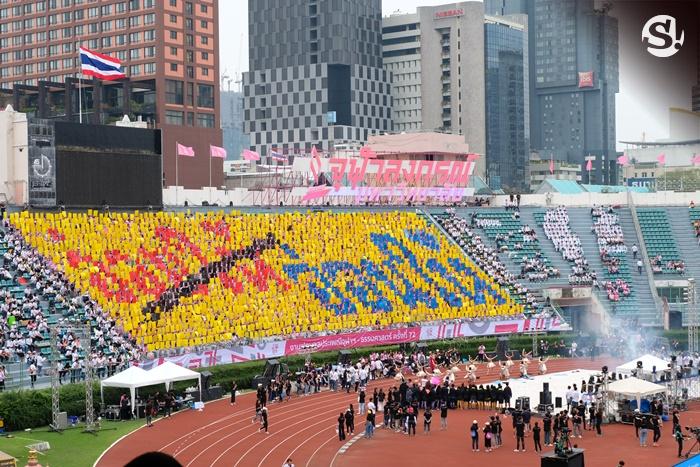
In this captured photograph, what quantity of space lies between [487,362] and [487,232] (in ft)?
63.5

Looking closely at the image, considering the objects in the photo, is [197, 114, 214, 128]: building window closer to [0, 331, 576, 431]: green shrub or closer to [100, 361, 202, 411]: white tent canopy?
[0, 331, 576, 431]: green shrub

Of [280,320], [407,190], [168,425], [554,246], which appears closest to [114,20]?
[407,190]

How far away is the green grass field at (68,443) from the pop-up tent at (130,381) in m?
1.43

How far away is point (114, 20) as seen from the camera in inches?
5354

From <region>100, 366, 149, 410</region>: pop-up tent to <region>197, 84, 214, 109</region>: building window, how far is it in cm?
9013

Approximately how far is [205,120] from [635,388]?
311ft

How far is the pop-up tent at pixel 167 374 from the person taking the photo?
4772 centimetres

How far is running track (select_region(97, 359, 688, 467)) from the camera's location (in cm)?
3944

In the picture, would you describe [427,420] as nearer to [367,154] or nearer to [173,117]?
[367,154]

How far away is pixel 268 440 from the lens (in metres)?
42.8

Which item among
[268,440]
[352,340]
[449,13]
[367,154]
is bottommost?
[268,440]

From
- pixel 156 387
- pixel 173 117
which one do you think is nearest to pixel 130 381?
pixel 156 387

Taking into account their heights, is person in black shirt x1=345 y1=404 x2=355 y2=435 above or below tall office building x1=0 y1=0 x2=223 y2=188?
below

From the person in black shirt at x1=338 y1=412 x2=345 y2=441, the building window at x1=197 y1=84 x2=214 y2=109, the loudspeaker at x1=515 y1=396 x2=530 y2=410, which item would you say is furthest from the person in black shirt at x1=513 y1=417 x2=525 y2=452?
the building window at x1=197 y1=84 x2=214 y2=109
